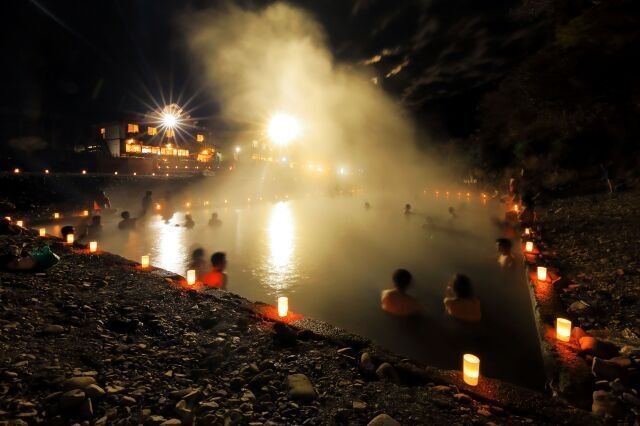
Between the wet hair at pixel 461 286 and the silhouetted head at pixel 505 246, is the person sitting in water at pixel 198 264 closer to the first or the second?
the wet hair at pixel 461 286

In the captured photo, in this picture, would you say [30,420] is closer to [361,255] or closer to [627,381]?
[627,381]

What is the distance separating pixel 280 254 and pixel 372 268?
4.13 metres

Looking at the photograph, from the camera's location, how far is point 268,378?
3627 mm

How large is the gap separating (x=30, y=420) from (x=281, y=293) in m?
7.61

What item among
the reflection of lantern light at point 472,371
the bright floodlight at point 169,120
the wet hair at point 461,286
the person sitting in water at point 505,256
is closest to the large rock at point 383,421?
the reflection of lantern light at point 472,371

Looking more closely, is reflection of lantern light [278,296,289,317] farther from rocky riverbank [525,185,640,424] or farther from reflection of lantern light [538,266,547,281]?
reflection of lantern light [538,266,547,281]

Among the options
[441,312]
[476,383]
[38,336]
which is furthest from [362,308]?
[38,336]

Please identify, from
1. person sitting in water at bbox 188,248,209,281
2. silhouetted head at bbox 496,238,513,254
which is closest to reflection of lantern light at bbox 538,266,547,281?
silhouetted head at bbox 496,238,513,254

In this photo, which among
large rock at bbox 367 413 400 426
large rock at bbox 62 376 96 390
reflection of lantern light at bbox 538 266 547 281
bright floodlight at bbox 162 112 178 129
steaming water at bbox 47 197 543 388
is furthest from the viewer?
bright floodlight at bbox 162 112 178 129

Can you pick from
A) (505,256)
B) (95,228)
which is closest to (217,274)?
(95,228)

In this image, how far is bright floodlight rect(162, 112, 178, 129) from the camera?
41.0 m

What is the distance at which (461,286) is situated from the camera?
7.42 meters

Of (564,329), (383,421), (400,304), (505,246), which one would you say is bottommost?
(400,304)

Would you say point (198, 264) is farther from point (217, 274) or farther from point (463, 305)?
point (463, 305)
